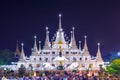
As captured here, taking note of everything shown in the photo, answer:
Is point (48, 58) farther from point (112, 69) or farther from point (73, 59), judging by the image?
point (112, 69)

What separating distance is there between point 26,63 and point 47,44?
2962mm

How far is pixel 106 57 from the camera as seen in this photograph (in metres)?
59.9

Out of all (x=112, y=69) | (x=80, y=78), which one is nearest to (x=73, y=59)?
(x=112, y=69)

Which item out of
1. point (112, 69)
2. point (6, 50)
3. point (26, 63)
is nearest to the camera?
point (112, 69)

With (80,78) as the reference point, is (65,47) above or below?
Answer: above

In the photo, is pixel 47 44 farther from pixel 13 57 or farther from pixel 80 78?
pixel 80 78

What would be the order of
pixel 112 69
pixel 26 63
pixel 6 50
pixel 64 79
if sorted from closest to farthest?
pixel 64 79
pixel 112 69
pixel 26 63
pixel 6 50

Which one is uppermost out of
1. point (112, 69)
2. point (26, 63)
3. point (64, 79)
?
point (26, 63)

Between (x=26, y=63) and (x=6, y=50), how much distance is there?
151 inches

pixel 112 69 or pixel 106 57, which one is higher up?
pixel 106 57

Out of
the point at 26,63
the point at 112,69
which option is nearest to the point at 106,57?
the point at 26,63

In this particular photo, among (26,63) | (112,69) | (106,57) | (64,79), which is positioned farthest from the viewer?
(106,57)

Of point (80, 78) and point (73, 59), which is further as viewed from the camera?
point (73, 59)

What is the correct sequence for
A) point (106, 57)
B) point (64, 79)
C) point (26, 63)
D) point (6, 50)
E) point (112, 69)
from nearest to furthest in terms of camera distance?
point (64, 79)
point (112, 69)
point (26, 63)
point (6, 50)
point (106, 57)
